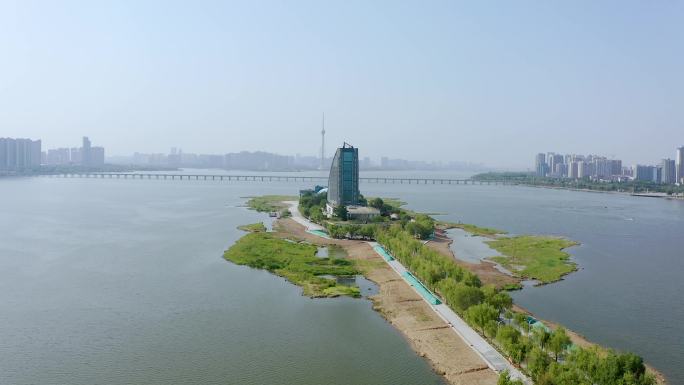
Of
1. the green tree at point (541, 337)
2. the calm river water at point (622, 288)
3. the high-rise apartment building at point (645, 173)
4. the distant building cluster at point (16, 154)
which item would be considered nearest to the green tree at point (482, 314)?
the green tree at point (541, 337)

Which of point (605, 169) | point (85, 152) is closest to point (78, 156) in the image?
point (85, 152)

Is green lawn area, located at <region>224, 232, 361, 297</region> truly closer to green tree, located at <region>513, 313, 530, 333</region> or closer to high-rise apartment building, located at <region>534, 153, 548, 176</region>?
green tree, located at <region>513, 313, 530, 333</region>

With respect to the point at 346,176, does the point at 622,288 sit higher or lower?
lower

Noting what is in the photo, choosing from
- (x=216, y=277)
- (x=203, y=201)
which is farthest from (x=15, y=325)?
(x=203, y=201)

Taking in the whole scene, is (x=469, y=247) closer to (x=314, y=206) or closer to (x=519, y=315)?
(x=314, y=206)

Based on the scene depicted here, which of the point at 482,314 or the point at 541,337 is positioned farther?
the point at 482,314
